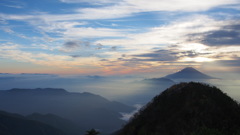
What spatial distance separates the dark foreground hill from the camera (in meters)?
24.1

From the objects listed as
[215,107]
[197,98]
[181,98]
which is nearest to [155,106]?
[181,98]

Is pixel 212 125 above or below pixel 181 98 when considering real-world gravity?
below

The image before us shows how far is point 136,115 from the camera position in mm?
32469

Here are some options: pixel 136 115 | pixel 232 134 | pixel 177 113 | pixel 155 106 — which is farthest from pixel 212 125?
pixel 136 115

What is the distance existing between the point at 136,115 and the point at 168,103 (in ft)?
19.8

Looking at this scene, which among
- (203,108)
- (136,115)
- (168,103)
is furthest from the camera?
(136,115)

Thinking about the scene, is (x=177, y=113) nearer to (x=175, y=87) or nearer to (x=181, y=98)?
(x=181, y=98)

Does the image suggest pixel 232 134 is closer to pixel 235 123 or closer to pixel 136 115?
pixel 235 123

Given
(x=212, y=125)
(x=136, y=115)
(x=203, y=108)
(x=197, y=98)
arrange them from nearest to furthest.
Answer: (x=212, y=125) < (x=203, y=108) < (x=197, y=98) < (x=136, y=115)

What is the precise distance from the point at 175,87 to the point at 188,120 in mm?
9336

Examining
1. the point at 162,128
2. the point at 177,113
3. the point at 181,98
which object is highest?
the point at 181,98

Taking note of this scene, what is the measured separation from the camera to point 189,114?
2605 centimetres

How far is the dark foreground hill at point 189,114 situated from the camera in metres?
24.1

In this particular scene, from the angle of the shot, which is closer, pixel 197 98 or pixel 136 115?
pixel 197 98
